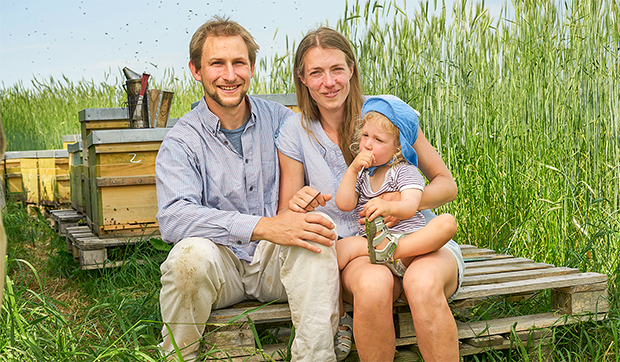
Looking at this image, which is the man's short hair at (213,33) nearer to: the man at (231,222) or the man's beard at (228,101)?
the man at (231,222)

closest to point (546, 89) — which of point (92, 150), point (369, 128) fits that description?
point (369, 128)

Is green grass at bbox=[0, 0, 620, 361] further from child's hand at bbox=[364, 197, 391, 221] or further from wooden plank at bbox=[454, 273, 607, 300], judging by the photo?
child's hand at bbox=[364, 197, 391, 221]

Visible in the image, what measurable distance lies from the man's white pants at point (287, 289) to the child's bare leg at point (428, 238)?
0.26 metres

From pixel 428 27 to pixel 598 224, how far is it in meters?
1.60

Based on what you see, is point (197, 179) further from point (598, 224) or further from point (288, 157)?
point (598, 224)

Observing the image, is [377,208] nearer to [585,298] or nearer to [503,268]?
[503,268]

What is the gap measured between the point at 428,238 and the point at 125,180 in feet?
7.30

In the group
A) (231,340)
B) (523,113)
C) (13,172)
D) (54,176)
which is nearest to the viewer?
(231,340)

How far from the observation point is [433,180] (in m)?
2.40

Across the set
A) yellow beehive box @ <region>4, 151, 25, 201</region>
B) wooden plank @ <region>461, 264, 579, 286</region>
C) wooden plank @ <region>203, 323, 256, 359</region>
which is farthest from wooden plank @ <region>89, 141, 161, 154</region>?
yellow beehive box @ <region>4, 151, 25, 201</region>

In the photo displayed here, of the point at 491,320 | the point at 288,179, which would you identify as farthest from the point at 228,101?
the point at 491,320

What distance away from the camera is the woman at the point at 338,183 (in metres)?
1.94

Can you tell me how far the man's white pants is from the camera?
1989 mm

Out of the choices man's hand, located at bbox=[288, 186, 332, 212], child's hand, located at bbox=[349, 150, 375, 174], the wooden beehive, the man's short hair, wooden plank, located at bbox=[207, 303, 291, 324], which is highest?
the man's short hair
